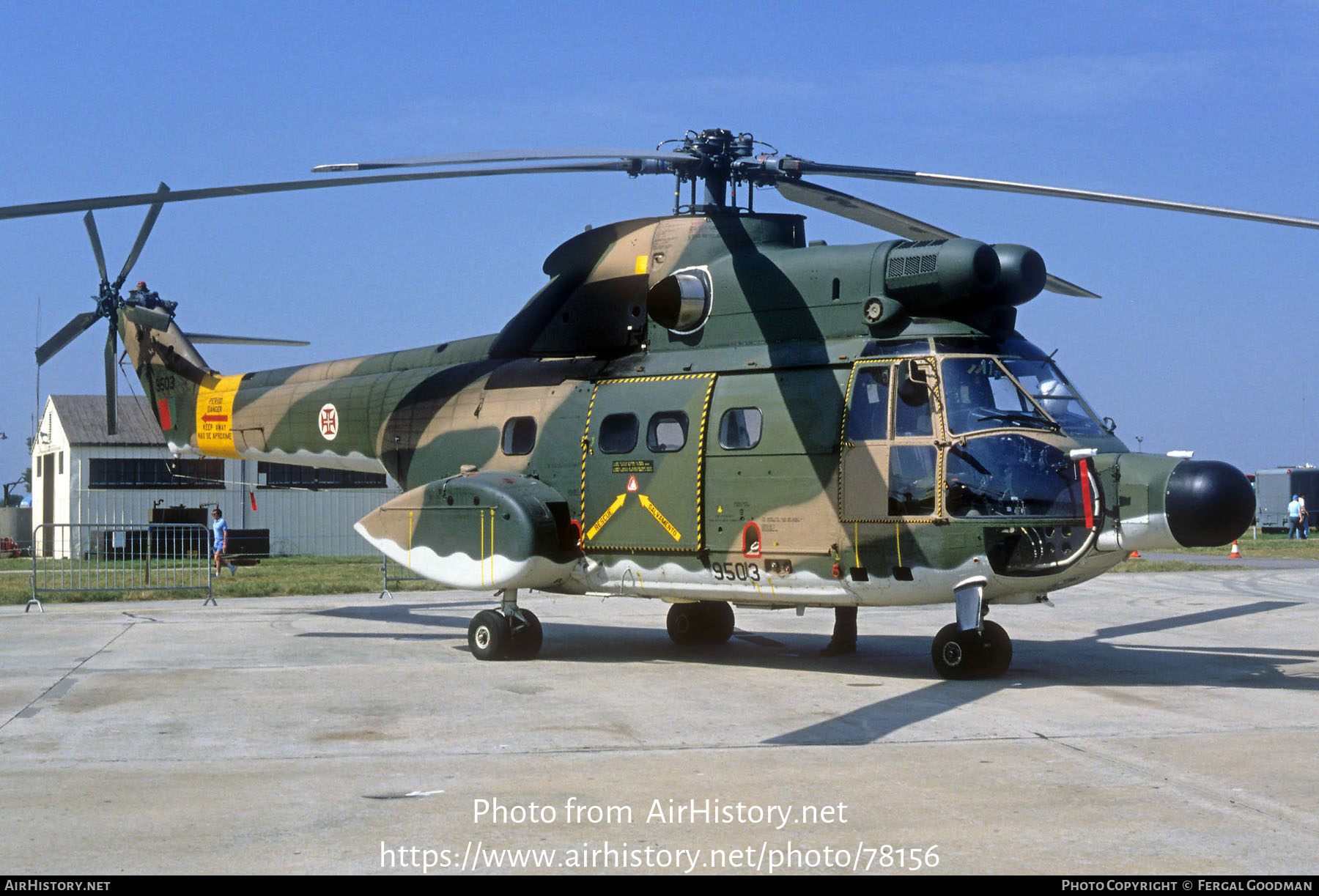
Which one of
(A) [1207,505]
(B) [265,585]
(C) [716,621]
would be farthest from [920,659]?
(B) [265,585]

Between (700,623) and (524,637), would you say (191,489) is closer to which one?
(700,623)

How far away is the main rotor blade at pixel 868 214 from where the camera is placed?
11.8m

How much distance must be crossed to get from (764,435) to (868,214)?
8.35 ft

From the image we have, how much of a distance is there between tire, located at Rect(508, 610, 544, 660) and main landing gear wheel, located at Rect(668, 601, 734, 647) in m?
1.84

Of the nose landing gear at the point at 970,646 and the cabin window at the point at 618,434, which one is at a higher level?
the cabin window at the point at 618,434

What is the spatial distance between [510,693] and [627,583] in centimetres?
225

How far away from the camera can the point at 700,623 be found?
46.6 feet

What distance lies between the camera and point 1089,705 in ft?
31.5

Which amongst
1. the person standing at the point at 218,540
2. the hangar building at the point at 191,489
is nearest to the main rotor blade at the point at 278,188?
the person standing at the point at 218,540

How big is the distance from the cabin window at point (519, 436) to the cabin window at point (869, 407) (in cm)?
383

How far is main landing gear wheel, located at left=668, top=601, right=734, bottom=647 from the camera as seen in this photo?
14195 millimetres

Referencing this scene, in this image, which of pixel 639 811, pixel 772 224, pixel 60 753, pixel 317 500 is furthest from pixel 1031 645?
pixel 317 500

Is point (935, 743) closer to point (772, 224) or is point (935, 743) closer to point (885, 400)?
point (885, 400)

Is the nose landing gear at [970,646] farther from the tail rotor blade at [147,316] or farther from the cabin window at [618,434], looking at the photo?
the tail rotor blade at [147,316]
